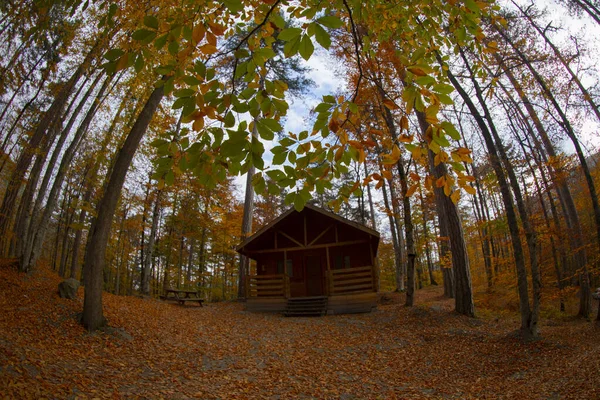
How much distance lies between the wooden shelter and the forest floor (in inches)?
151

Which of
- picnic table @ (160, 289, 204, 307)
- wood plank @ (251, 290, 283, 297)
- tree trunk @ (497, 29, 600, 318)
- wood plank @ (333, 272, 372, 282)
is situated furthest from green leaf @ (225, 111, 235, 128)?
picnic table @ (160, 289, 204, 307)

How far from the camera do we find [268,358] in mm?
7281

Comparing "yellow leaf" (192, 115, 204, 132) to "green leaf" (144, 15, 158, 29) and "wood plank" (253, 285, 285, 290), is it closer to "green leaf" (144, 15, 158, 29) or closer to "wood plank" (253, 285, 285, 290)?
"green leaf" (144, 15, 158, 29)

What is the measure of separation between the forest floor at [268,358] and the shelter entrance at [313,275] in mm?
6189

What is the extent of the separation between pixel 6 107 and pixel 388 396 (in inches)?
533

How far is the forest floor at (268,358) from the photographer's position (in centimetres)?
475

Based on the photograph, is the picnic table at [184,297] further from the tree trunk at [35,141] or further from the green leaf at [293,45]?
the green leaf at [293,45]

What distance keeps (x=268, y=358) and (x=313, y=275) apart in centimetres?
950

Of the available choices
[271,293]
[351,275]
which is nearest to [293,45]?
[351,275]

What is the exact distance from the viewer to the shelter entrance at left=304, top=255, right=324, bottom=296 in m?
16.5

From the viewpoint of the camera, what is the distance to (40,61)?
416 inches

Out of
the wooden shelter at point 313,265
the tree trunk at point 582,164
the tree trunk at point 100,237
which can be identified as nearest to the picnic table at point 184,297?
the wooden shelter at point 313,265

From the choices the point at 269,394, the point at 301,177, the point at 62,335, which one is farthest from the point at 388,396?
the point at 62,335

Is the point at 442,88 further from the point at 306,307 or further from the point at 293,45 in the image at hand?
the point at 306,307
